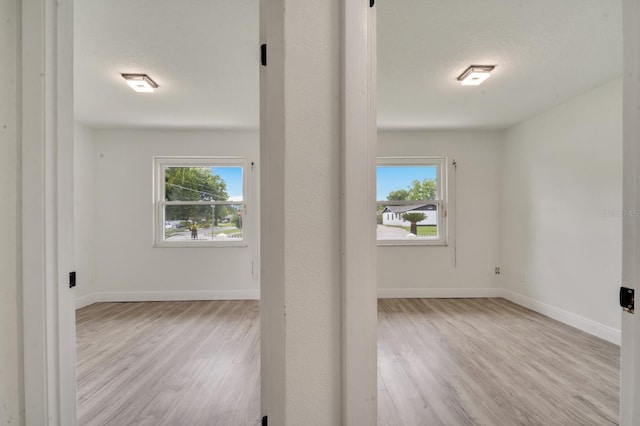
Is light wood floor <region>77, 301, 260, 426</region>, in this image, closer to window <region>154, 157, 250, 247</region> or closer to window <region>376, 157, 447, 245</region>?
window <region>154, 157, 250, 247</region>

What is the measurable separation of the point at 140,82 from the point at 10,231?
2.13 m

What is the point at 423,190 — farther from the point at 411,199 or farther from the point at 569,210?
the point at 569,210

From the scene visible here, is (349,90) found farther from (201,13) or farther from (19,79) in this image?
(201,13)

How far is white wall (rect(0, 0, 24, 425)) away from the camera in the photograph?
3.24 feet

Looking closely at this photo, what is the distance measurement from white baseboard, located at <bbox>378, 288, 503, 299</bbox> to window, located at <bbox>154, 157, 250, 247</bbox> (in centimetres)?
232

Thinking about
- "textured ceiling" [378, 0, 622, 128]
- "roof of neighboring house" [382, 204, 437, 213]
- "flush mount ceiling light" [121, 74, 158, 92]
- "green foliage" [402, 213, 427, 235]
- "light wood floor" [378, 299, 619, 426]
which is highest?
"textured ceiling" [378, 0, 622, 128]

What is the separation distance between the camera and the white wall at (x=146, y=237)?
4.18 meters

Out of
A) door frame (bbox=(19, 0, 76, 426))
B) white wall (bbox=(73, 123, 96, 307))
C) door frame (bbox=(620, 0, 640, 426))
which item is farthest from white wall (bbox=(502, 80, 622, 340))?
white wall (bbox=(73, 123, 96, 307))

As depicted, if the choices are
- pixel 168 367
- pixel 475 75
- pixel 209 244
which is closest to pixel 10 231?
pixel 168 367

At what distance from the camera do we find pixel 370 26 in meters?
0.79

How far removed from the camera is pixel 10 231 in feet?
3.29

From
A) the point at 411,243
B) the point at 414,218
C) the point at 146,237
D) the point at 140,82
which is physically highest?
the point at 140,82

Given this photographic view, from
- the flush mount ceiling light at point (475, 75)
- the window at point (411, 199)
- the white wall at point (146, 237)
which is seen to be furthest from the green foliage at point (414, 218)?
the white wall at point (146, 237)

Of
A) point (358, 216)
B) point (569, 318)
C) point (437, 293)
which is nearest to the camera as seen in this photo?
point (358, 216)
